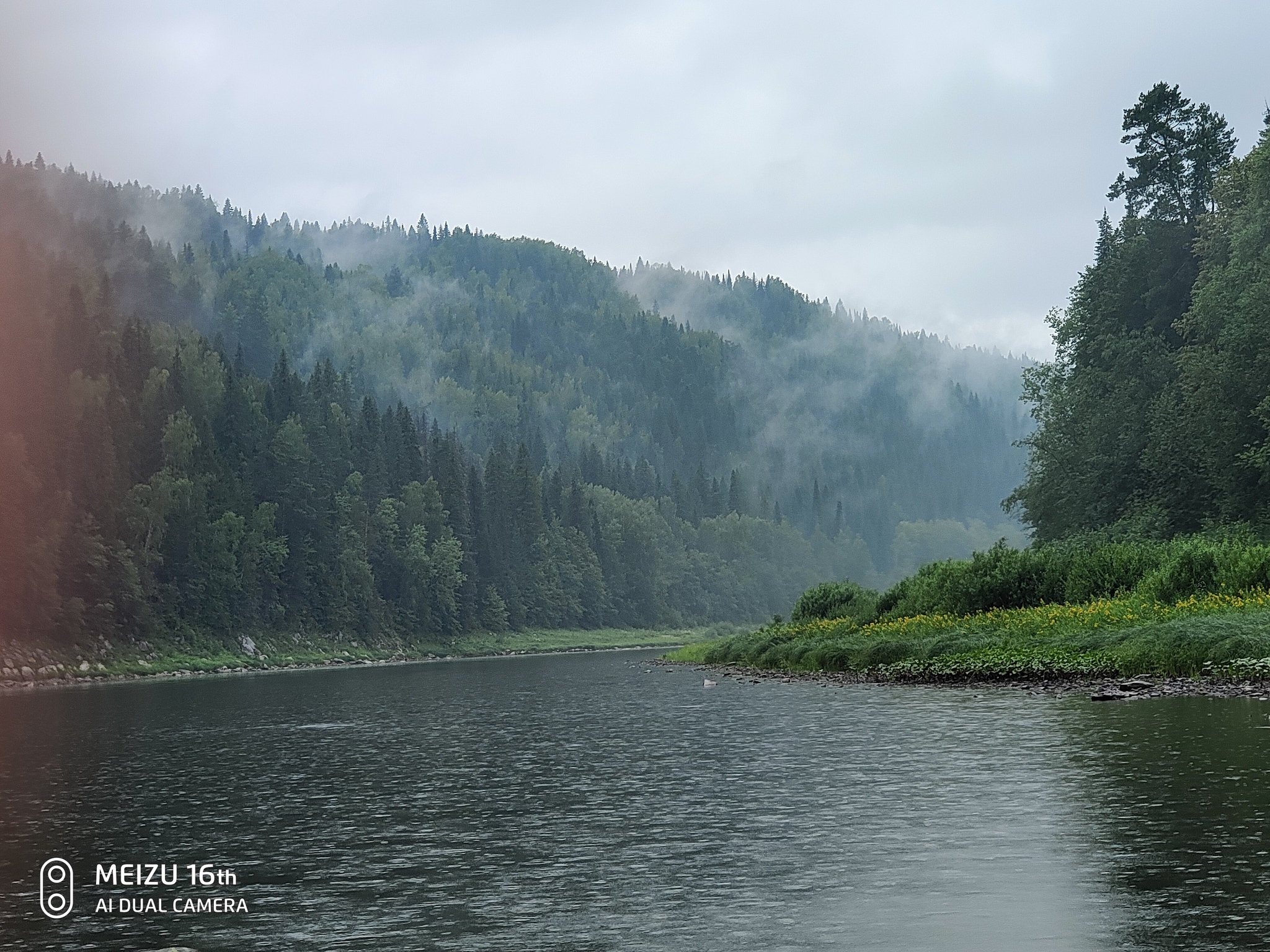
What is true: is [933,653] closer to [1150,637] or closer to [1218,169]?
[1150,637]

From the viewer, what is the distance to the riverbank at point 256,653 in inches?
3821

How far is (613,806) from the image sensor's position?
21703 mm

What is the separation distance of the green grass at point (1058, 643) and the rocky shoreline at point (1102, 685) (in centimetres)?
74

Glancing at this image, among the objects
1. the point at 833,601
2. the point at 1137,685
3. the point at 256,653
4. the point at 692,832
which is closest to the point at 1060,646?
the point at 1137,685

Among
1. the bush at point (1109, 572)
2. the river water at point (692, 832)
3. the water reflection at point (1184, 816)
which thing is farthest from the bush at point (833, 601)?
the water reflection at point (1184, 816)

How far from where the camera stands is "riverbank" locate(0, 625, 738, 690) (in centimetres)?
9706

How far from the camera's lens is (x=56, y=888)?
16891 mm

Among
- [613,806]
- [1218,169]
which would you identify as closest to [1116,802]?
[613,806]

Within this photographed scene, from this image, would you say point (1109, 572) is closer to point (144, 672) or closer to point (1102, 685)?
point (1102, 685)

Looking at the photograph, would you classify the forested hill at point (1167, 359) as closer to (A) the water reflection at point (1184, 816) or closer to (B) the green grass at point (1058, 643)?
(B) the green grass at point (1058, 643)

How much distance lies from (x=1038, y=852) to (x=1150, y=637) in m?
26.8

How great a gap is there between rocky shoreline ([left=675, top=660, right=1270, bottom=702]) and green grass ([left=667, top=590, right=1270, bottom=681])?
2.41 ft

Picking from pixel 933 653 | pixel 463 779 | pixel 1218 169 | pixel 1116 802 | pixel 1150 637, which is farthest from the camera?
pixel 1218 169

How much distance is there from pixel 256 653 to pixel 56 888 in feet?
382
